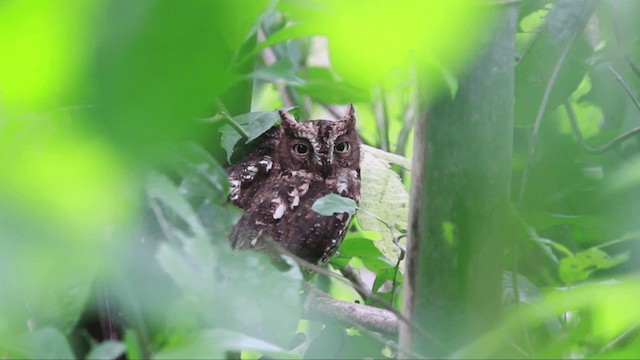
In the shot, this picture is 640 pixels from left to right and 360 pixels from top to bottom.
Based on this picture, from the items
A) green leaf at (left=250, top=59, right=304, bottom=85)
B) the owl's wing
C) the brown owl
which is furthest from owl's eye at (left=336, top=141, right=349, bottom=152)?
green leaf at (left=250, top=59, right=304, bottom=85)

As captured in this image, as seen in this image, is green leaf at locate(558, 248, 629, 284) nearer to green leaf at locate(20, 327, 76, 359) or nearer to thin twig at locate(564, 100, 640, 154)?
thin twig at locate(564, 100, 640, 154)

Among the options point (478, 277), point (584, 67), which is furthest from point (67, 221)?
point (584, 67)

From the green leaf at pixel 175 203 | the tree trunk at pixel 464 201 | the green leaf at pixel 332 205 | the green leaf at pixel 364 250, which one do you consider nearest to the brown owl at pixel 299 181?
the green leaf at pixel 364 250

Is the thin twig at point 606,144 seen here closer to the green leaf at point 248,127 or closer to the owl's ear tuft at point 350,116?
the green leaf at point 248,127

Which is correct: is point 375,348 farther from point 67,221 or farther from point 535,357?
point 67,221

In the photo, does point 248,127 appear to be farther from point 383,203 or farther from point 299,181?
point 299,181

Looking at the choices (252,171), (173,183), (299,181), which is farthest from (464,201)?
(299,181)
